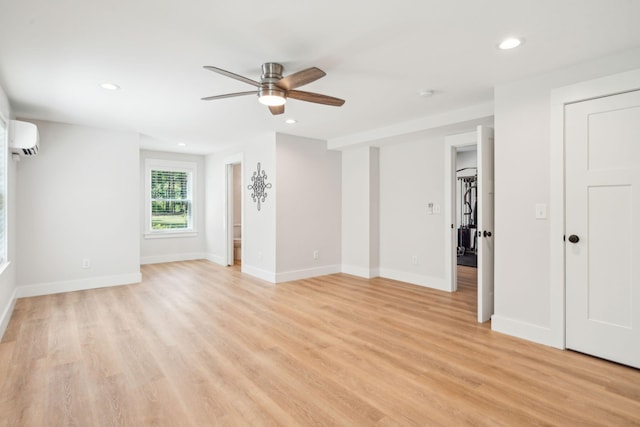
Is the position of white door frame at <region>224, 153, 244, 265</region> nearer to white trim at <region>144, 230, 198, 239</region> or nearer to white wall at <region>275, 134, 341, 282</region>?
white trim at <region>144, 230, 198, 239</region>

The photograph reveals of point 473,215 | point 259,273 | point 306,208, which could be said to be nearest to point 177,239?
point 259,273

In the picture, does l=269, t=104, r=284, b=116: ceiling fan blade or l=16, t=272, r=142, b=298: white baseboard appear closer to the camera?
l=269, t=104, r=284, b=116: ceiling fan blade

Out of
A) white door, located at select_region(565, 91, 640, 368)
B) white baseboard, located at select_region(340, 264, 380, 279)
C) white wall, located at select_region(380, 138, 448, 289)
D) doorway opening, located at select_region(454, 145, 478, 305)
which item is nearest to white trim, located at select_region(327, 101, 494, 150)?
white wall, located at select_region(380, 138, 448, 289)

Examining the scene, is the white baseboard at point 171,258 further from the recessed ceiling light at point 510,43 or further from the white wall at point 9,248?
the recessed ceiling light at point 510,43

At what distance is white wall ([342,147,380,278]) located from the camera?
18.8 feet

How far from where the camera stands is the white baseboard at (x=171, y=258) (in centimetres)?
708

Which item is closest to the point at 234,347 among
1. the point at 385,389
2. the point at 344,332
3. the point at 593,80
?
the point at 344,332

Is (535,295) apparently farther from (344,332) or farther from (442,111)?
(442,111)

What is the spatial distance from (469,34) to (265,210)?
3994 mm

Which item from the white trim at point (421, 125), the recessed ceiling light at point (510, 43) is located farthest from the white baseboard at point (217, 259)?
the recessed ceiling light at point (510, 43)

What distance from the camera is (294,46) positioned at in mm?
2455

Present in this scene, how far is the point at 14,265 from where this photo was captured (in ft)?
14.1

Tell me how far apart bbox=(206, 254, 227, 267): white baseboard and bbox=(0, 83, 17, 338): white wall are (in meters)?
3.26

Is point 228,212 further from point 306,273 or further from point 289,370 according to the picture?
point 289,370
